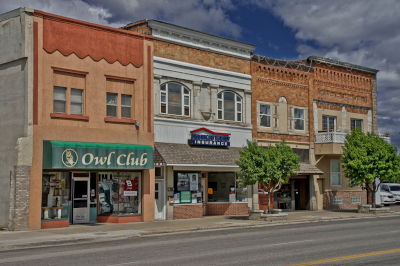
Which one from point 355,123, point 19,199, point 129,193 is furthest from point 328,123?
point 19,199

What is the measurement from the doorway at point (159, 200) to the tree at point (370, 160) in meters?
11.6

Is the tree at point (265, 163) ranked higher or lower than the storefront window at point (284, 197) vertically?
higher

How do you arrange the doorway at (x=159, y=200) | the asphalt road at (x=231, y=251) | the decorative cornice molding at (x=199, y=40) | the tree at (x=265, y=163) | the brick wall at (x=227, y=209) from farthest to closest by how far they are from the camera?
1. the brick wall at (x=227, y=209)
2. the decorative cornice molding at (x=199, y=40)
3. the doorway at (x=159, y=200)
4. the tree at (x=265, y=163)
5. the asphalt road at (x=231, y=251)

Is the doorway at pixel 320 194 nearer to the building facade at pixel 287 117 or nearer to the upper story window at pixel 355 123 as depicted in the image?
the building facade at pixel 287 117

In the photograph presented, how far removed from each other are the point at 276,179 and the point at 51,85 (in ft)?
39.2

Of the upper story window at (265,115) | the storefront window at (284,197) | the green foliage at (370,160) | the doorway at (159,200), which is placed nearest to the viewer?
the doorway at (159,200)

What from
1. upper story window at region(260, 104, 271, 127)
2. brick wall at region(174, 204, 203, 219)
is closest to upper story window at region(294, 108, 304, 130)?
upper story window at region(260, 104, 271, 127)

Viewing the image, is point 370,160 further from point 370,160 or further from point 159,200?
point 159,200

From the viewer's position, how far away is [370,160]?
29062mm

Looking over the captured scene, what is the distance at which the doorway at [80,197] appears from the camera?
22.9 metres

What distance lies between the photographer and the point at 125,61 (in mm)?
24078

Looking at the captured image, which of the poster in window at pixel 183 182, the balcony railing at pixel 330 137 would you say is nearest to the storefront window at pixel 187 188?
the poster in window at pixel 183 182

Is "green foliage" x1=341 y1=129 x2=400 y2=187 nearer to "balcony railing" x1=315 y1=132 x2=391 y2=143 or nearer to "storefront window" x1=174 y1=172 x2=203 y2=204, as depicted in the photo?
"balcony railing" x1=315 y1=132 x2=391 y2=143

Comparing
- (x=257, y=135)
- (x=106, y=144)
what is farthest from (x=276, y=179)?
(x=106, y=144)
